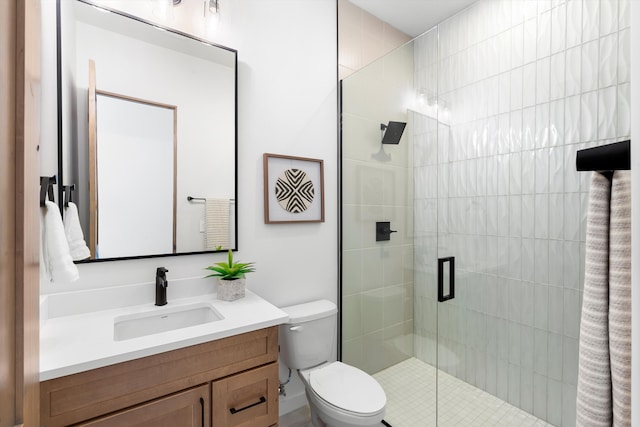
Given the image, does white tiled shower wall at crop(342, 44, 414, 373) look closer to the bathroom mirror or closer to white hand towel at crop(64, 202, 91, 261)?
the bathroom mirror

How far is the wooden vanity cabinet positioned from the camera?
977 mm

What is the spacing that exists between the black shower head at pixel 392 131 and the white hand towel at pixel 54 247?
65.4 inches

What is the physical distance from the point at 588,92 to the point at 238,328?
5.76 ft

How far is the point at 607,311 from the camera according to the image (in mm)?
397

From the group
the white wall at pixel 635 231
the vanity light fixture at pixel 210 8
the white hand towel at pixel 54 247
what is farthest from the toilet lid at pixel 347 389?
the vanity light fixture at pixel 210 8

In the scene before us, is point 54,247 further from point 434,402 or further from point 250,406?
point 434,402

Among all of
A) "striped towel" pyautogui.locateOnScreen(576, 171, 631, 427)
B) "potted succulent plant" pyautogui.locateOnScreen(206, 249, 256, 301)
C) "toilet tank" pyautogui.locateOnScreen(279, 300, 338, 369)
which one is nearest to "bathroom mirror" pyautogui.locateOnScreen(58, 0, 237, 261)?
"potted succulent plant" pyautogui.locateOnScreen(206, 249, 256, 301)

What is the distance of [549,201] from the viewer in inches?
60.6

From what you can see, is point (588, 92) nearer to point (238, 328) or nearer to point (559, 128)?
point (559, 128)

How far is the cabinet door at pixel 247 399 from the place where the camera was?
1.21 meters

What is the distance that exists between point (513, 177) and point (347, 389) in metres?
1.36

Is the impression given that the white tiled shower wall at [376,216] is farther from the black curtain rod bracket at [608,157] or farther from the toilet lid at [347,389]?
the black curtain rod bracket at [608,157]

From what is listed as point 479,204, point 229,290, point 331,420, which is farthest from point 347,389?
point 479,204

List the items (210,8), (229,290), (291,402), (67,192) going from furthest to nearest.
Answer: (291,402) < (210,8) < (229,290) < (67,192)
